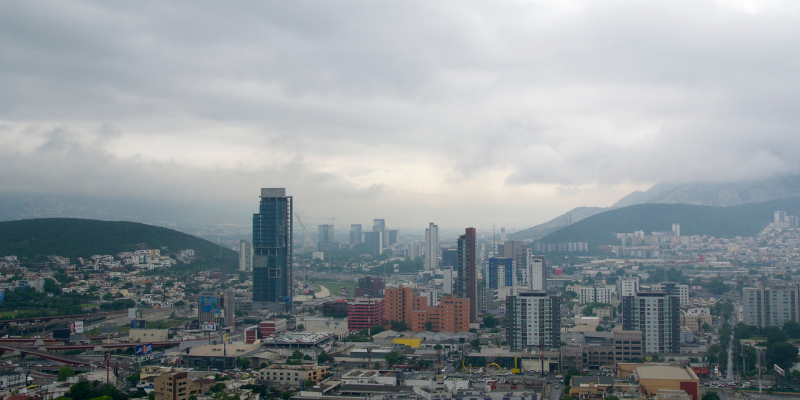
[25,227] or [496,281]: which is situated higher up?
[25,227]

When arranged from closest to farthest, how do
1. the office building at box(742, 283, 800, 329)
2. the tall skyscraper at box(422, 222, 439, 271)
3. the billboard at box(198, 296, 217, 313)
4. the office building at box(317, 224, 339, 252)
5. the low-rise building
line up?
the low-rise building, the office building at box(742, 283, 800, 329), the billboard at box(198, 296, 217, 313), the tall skyscraper at box(422, 222, 439, 271), the office building at box(317, 224, 339, 252)

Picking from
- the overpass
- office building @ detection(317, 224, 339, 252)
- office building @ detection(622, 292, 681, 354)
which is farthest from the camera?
office building @ detection(317, 224, 339, 252)

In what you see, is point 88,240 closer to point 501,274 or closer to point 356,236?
point 501,274

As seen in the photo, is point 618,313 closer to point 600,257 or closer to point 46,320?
point 46,320

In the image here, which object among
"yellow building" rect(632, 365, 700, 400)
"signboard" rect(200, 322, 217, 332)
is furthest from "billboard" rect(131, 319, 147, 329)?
"yellow building" rect(632, 365, 700, 400)

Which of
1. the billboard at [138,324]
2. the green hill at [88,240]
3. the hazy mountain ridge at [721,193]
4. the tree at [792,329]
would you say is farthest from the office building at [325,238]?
the tree at [792,329]

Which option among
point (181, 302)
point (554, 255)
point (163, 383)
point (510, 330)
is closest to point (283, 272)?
point (181, 302)

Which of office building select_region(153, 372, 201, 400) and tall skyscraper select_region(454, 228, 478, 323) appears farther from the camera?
tall skyscraper select_region(454, 228, 478, 323)

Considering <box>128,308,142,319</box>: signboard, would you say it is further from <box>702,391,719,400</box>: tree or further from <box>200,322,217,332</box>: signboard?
<box>702,391,719,400</box>: tree

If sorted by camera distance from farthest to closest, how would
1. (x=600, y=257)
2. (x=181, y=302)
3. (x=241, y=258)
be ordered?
(x=600, y=257), (x=241, y=258), (x=181, y=302)
